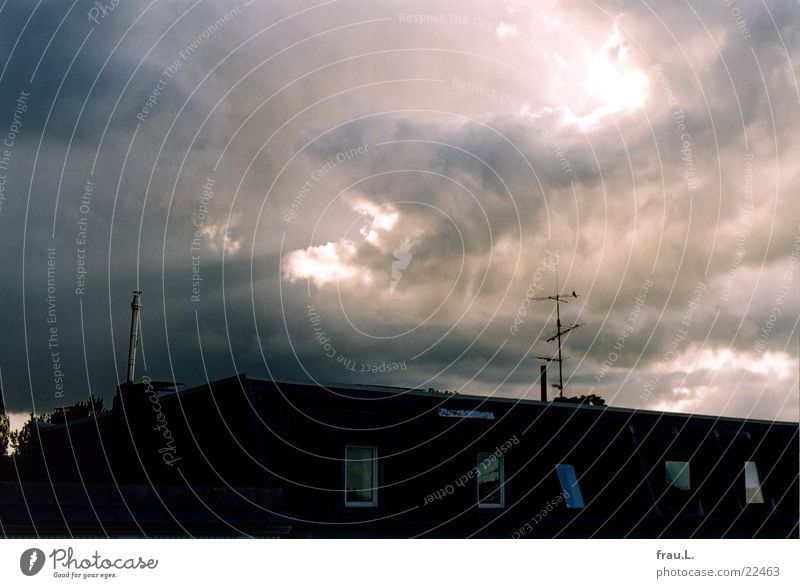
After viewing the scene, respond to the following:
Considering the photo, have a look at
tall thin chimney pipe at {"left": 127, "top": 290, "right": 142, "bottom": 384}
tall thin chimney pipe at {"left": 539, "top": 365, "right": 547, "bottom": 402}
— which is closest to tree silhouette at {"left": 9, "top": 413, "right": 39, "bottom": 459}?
tall thin chimney pipe at {"left": 127, "top": 290, "right": 142, "bottom": 384}

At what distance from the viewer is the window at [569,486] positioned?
2816 cm

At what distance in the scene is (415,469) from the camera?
82.2ft

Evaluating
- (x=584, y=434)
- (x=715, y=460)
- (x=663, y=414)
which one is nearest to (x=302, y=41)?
(x=584, y=434)

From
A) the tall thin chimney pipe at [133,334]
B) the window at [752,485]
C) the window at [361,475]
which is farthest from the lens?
the tall thin chimney pipe at [133,334]

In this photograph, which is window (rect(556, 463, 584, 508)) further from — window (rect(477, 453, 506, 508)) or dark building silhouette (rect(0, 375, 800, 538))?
window (rect(477, 453, 506, 508))

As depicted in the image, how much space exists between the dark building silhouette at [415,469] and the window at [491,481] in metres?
0.05

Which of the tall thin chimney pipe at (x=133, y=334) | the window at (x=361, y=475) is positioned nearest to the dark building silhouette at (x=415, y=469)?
the window at (x=361, y=475)

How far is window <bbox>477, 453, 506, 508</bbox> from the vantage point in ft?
86.3

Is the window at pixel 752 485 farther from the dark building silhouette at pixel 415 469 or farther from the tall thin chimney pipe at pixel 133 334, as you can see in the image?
the tall thin chimney pipe at pixel 133 334

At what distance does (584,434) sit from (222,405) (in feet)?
42.2

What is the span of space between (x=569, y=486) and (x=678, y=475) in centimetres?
511

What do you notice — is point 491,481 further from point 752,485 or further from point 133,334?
point 133,334

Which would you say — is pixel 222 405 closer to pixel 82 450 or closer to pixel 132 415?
pixel 132 415
